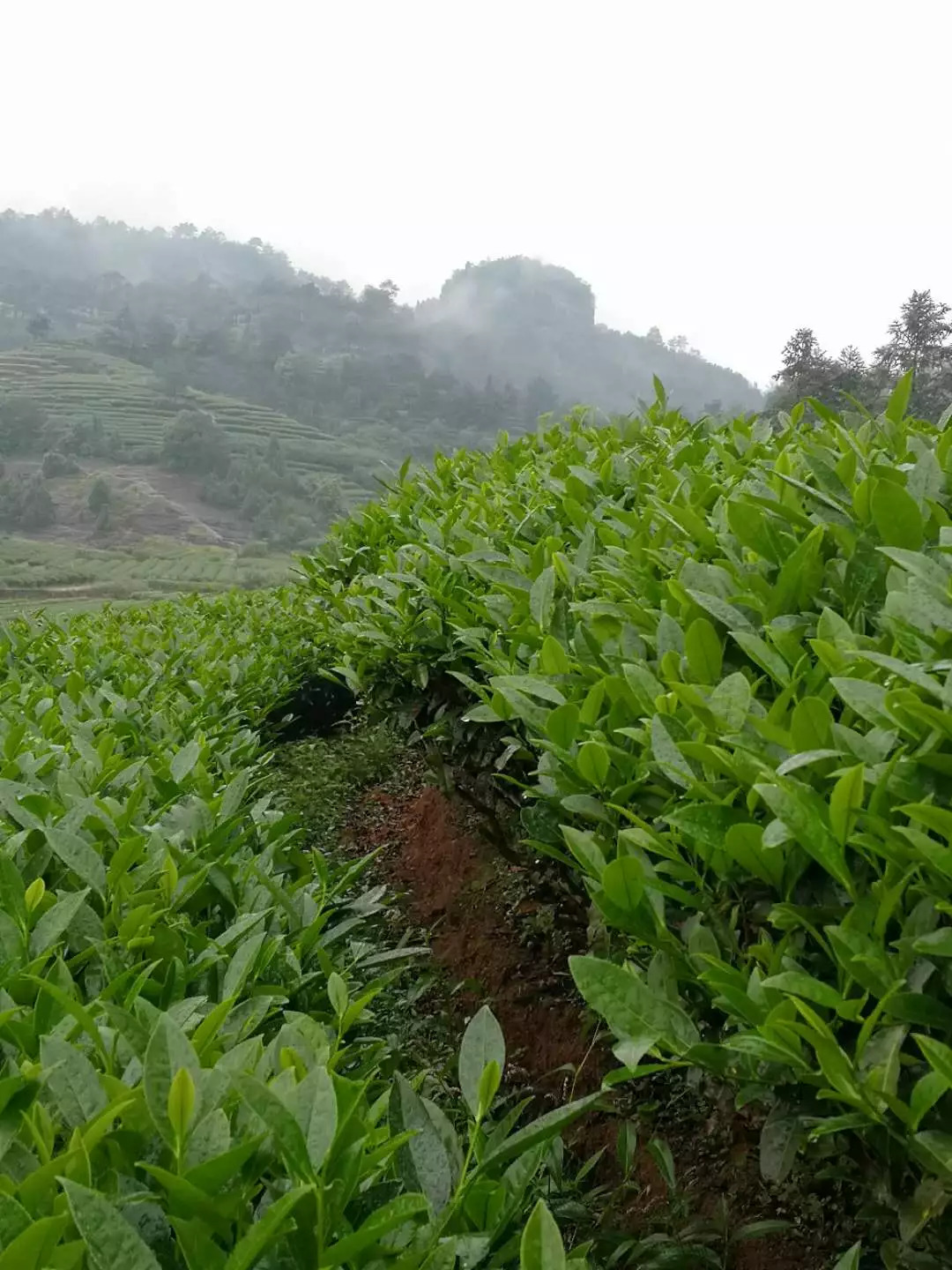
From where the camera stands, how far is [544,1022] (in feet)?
8.61

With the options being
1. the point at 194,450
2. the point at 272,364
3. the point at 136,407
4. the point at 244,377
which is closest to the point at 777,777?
the point at 194,450

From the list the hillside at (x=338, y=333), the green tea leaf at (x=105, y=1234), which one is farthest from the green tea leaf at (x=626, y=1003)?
the hillside at (x=338, y=333)

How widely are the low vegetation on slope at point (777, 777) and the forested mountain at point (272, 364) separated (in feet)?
62.6

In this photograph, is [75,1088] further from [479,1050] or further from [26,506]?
[26,506]

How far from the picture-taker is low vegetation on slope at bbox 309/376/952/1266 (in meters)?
0.88

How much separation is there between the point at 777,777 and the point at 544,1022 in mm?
1931

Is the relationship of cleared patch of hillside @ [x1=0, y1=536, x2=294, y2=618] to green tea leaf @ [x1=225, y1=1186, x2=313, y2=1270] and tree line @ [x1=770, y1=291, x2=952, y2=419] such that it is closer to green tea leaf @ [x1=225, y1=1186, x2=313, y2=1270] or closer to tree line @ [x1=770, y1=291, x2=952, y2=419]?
tree line @ [x1=770, y1=291, x2=952, y2=419]

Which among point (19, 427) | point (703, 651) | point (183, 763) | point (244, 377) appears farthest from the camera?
point (244, 377)

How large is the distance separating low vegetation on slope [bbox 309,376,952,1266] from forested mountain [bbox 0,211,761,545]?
19.1m

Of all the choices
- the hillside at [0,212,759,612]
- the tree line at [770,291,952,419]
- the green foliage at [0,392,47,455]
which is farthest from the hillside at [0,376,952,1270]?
the green foliage at [0,392,47,455]

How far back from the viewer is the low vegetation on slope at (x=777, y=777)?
34.8 inches

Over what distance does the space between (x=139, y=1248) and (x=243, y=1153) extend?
3.9 inches

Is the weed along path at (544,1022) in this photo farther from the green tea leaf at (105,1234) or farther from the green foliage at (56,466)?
the green foliage at (56,466)

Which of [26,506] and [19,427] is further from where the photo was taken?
[19,427]
